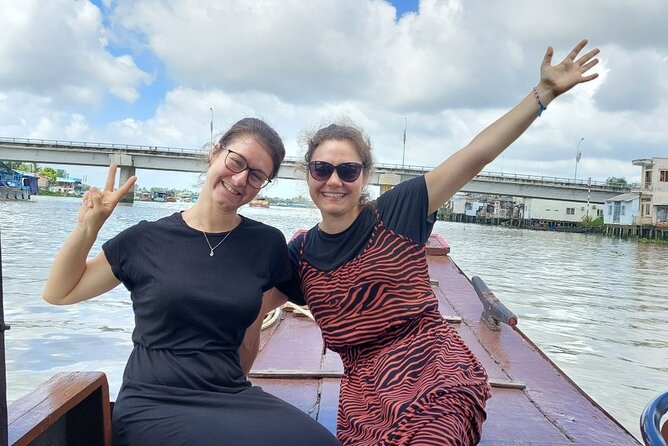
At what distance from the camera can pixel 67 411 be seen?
1.65m

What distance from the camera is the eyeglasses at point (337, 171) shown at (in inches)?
88.0

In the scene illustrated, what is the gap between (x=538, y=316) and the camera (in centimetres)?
986

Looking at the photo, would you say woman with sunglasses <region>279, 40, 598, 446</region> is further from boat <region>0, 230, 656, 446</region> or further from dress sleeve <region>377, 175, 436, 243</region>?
boat <region>0, 230, 656, 446</region>

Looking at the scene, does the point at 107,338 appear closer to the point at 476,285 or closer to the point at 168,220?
the point at 476,285

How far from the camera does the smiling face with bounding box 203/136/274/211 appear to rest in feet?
7.07

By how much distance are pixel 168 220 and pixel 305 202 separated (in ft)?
2.73

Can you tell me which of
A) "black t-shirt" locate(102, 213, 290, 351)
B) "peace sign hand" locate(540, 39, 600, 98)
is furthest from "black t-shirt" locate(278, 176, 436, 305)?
"peace sign hand" locate(540, 39, 600, 98)

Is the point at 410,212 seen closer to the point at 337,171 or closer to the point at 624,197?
the point at 337,171

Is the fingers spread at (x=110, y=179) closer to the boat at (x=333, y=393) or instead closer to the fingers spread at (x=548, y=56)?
the boat at (x=333, y=393)

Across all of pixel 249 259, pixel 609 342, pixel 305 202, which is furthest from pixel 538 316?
pixel 249 259

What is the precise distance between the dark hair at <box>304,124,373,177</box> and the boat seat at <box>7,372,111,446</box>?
112cm

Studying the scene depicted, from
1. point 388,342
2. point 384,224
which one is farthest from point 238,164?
point 388,342

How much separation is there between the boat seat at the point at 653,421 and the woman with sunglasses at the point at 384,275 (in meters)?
0.47

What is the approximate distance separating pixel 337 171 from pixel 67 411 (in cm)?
118
